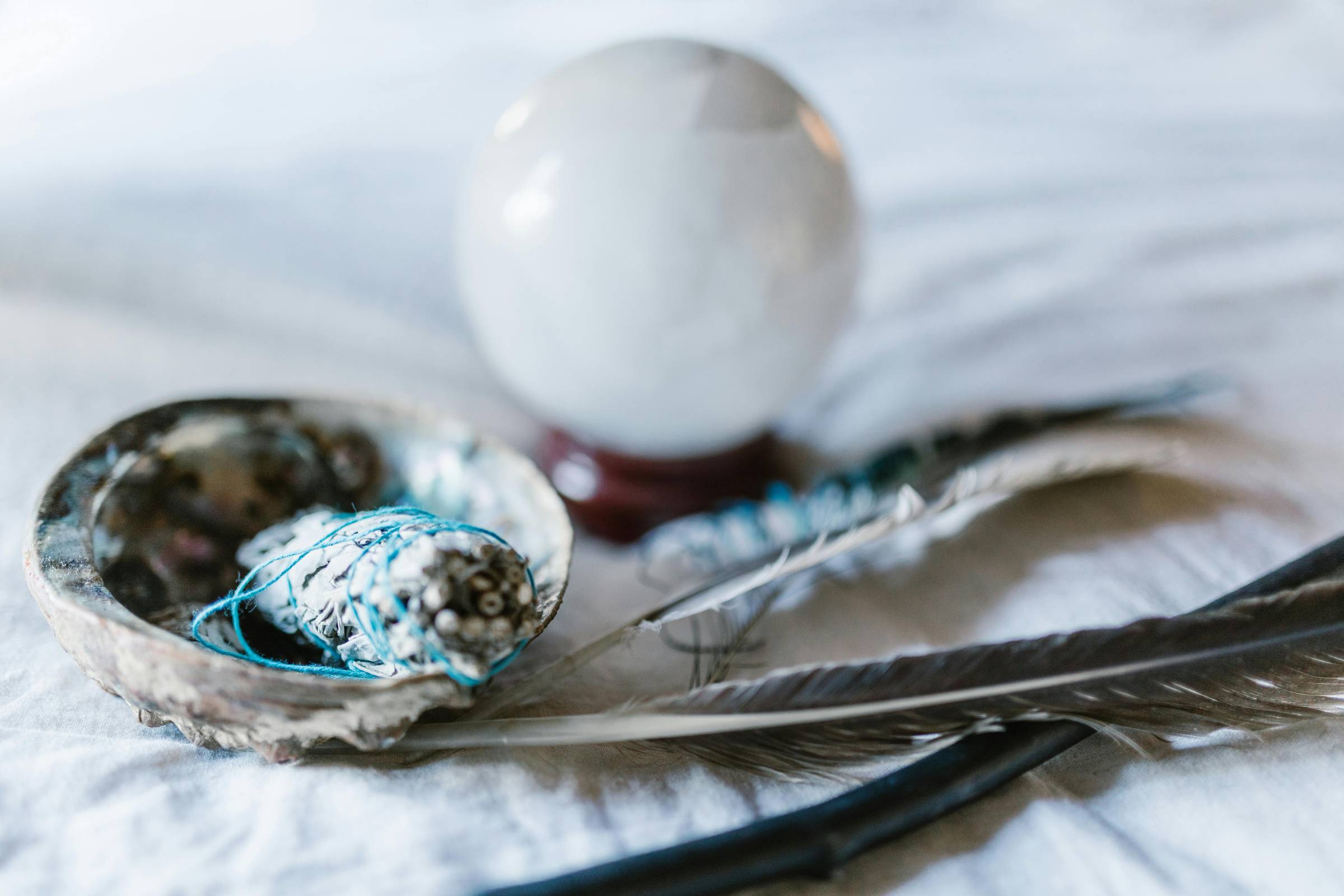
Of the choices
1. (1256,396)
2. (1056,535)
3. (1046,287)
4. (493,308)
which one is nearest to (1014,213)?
(1046,287)

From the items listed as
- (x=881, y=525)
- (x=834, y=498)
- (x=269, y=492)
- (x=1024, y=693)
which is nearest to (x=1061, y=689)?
(x=1024, y=693)

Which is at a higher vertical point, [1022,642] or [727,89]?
[727,89]

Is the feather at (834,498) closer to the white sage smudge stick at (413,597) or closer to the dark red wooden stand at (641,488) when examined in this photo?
the dark red wooden stand at (641,488)

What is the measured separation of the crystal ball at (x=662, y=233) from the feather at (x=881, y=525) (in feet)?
0.41

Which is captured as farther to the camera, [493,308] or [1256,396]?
[1256,396]

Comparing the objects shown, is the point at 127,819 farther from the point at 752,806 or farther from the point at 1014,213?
the point at 1014,213

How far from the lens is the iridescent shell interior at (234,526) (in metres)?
0.45

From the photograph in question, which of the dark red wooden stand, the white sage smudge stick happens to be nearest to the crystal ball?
the dark red wooden stand

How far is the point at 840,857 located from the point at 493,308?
1.33ft

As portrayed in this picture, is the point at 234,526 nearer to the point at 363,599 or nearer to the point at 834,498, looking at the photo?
the point at 363,599

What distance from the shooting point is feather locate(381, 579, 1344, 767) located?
50 centimetres

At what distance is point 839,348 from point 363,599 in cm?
62

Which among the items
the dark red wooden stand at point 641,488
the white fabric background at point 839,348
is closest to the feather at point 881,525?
the white fabric background at point 839,348

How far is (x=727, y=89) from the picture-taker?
65cm
